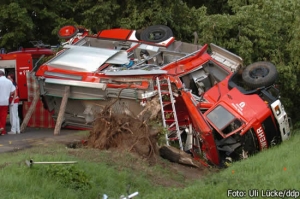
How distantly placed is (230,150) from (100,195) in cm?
487

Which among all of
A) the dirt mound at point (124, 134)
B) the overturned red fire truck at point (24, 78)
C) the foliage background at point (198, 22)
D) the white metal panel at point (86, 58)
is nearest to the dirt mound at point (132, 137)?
the dirt mound at point (124, 134)

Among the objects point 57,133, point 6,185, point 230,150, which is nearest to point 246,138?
point 230,150

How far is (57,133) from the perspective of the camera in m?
14.0

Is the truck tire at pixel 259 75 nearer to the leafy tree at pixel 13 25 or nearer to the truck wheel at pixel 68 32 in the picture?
the truck wheel at pixel 68 32

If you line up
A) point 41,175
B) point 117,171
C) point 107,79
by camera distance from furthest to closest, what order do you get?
point 107,79 < point 117,171 < point 41,175

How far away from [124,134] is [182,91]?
221 cm

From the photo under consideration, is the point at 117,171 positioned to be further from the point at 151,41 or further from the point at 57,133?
the point at 151,41

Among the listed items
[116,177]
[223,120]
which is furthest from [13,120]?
[116,177]

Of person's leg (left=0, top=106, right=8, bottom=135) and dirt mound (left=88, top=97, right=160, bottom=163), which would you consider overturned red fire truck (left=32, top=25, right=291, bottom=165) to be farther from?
person's leg (left=0, top=106, right=8, bottom=135)

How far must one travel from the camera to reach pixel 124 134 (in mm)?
11617

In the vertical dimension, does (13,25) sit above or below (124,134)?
below

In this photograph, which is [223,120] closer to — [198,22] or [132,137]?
[132,137]

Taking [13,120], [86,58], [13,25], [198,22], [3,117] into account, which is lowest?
[13,25]

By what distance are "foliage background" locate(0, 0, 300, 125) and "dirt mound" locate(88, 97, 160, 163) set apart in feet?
18.9
